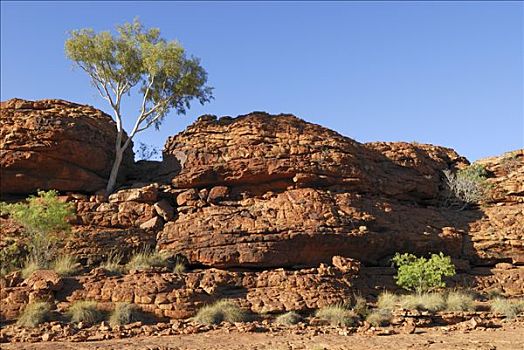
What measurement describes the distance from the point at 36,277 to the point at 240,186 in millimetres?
9220

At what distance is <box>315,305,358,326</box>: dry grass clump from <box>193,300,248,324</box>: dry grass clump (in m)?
2.53

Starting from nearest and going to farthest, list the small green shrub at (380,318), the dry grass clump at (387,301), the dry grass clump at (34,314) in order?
1. the dry grass clump at (34,314)
2. the small green shrub at (380,318)
3. the dry grass clump at (387,301)

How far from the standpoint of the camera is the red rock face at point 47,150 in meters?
19.9

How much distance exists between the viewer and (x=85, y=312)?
1391 cm

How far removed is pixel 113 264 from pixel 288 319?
7.23 metres

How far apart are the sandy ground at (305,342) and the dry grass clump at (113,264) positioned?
209 inches

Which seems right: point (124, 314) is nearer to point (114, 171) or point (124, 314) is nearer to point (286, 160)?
point (114, 171)

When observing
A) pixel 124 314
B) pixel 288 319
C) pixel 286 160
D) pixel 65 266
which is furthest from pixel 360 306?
pixel 65 266

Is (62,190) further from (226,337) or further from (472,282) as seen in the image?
(472,282)

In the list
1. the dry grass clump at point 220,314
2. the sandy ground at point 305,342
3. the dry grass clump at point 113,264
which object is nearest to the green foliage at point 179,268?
the dry grass clump at point 113,264

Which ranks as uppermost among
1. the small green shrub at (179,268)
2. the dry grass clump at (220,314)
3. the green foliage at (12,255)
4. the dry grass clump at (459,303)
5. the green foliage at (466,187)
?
the green foliage at (466,187)

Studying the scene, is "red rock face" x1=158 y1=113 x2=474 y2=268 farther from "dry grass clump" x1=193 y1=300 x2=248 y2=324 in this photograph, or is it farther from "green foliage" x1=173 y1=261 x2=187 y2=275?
"dry grass clump" x1=193 y1=300 x2=248 y2=324

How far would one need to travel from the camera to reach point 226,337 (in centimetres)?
1249

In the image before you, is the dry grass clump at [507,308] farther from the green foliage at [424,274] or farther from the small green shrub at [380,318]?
the small green shrub at [380,318]
